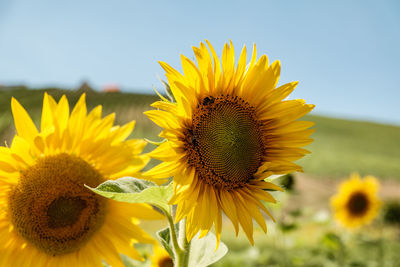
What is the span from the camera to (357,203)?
4.37 m

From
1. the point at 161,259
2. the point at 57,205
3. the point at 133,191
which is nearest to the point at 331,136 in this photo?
the point at 161,259

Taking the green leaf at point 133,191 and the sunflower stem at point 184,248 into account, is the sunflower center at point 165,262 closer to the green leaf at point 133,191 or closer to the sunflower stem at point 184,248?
the sunflower stem at point 184,248

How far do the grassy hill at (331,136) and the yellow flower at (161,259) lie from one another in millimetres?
7429

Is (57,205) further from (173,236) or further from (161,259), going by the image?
(161,259)

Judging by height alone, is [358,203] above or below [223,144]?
below

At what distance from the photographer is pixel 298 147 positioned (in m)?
1.25

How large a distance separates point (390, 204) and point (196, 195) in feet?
15.3

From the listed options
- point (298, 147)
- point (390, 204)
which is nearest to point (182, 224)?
point (298, 147)

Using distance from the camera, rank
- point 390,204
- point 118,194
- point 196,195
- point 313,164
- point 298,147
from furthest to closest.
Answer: point 313,164, point 390,204, point 298,147, point 196,195, point 118,194

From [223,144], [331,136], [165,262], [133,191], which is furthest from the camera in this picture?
[331,136]

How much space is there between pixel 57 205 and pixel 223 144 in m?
0.70

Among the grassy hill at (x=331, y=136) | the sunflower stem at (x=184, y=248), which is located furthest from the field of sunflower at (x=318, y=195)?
the sunflower stem at (x=184, y=248)

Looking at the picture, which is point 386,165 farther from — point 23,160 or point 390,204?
point 23,160

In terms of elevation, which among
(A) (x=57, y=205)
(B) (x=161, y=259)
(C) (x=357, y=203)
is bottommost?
(C) (x=357, y=203)
